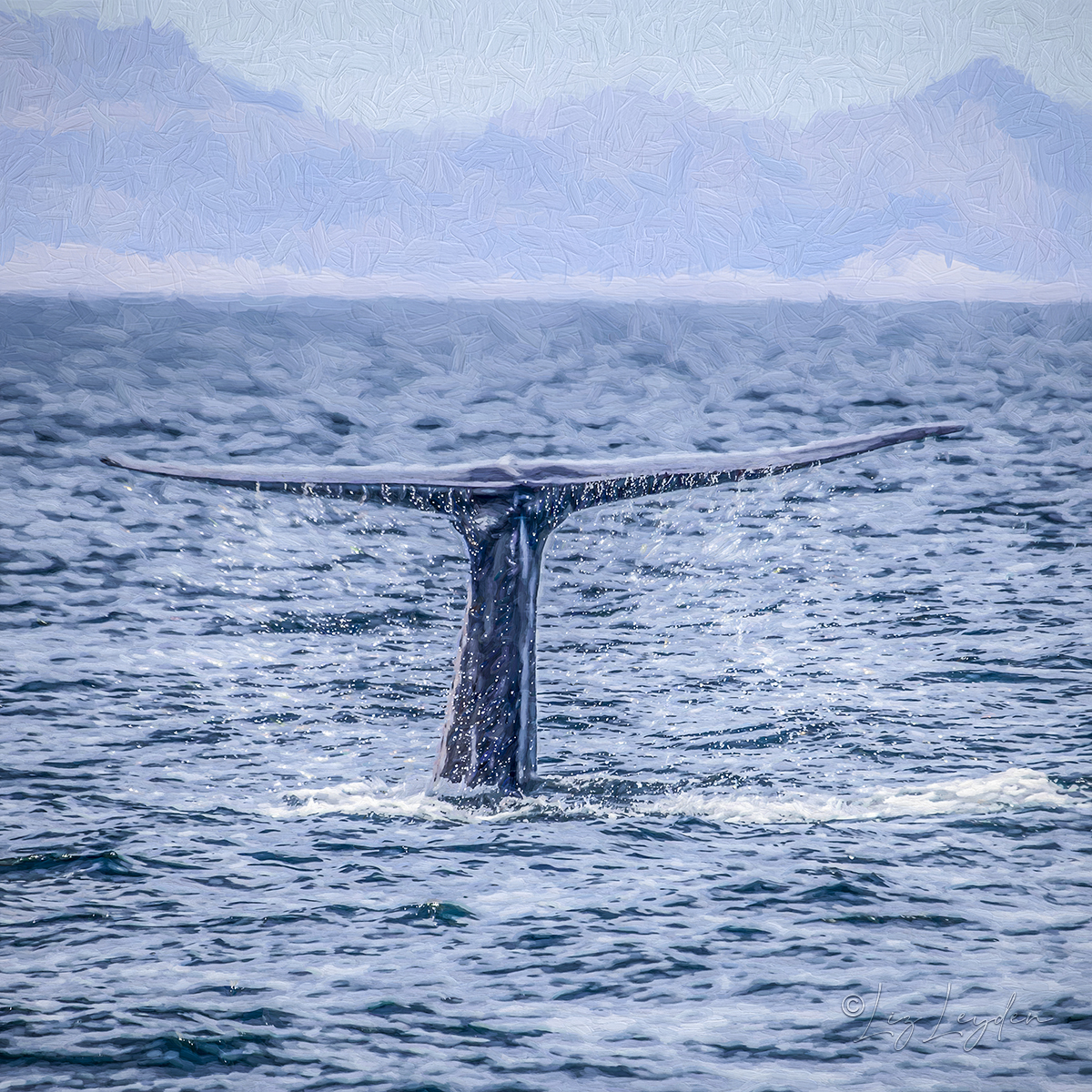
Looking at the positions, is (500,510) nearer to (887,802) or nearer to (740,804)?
(740,804)

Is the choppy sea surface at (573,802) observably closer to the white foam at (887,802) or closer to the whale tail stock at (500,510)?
the white foam at (887,802)

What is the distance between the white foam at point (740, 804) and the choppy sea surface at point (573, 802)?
28 millimetres

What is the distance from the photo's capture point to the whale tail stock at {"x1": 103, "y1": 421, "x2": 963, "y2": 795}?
22.3 feet

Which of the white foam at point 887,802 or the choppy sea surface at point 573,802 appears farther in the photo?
the white foam at point 887,802

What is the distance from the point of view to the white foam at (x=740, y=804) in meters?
7.59

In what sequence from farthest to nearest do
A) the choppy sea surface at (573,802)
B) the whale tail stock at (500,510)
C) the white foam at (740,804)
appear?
the white foam at (740,804)
the whale tail stock at (500,510)
the choppy sea surface at (573,802)

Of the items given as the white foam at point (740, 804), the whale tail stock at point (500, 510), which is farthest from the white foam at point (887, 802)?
the whale tail stock at point (500, 510)

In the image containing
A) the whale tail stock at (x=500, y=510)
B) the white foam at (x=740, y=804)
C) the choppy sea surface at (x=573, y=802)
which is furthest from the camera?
the white foam at (x=740, y=804)

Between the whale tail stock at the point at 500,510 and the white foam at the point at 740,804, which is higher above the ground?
the whale tail stock at the point at 500,510

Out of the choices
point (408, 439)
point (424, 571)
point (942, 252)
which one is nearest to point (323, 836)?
point (424, 571)

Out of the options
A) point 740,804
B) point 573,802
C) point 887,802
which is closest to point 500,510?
point 573,802

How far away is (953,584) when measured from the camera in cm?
1272

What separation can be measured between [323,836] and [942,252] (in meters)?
10.7

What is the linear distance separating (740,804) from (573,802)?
3.46 ft
